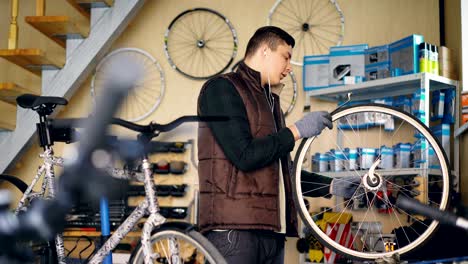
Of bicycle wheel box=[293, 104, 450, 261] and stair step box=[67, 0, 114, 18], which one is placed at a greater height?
stair step box=[67, 0, 114, 18]

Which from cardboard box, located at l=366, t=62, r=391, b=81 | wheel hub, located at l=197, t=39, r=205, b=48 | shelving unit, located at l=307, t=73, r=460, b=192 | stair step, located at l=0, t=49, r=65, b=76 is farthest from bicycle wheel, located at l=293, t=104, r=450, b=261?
stair step, located at l=0, t=49, r=65, b=76

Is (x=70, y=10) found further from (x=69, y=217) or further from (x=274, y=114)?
(x=69, y=217)

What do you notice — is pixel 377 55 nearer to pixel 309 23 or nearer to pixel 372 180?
pixel 309 23

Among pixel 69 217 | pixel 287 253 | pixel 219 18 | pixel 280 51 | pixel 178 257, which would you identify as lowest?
pixel 287 253

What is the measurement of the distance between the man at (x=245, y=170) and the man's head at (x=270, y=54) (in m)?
0.05

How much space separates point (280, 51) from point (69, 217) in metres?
1.85

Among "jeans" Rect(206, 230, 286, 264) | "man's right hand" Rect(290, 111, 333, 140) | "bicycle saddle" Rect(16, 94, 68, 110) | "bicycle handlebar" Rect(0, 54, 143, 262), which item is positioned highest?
"bicycle saddle" Rect(16, 94, 68, 110)

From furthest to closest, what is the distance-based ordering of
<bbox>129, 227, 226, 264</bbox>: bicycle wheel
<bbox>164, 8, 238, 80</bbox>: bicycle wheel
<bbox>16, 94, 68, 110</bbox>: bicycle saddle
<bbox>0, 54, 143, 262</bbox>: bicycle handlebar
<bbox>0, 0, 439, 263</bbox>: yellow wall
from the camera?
<bbox>164, 8, 238, 80</bbox>: bicycle wheel
<bbox>0, 0, 439, 263</bbox>: yellow wall
<bbox>16, 94, 68, 110</bbox>: bicycle saddle
<bbox>129, 227, 226, 264</bbox>: bicycle wheel
<bbox>0, 54, 143, 262</bbox>: bicycle handlebar

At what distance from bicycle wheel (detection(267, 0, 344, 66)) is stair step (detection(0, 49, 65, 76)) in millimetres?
1739

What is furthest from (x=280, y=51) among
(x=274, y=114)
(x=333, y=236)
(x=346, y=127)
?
(x=346, y=127)

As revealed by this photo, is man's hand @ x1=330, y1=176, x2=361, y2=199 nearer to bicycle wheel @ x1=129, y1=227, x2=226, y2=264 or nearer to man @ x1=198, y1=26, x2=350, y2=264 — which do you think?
man @ x1=198, y1=26, x2=350, y2=264

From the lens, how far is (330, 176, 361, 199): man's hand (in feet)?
7.88

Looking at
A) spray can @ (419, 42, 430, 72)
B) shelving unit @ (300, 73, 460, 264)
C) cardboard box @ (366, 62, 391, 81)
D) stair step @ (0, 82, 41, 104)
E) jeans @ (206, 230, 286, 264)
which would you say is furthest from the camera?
stair step @ (0, 82, 41, 104)

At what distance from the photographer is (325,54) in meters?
4.97
